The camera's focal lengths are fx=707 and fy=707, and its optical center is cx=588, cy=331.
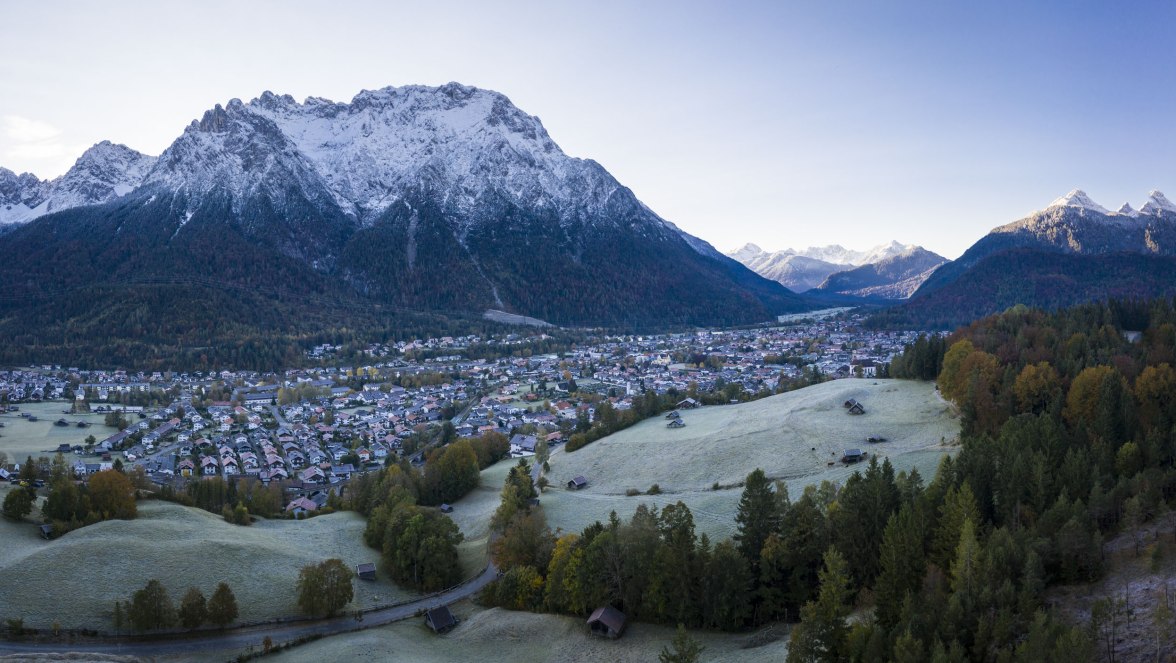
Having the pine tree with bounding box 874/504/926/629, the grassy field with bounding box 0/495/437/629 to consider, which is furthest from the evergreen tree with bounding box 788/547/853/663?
the grassy field with bounding box 0/495/437/629

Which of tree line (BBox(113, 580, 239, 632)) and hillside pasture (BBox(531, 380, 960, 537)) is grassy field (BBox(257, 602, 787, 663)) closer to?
tree line (BBox(113, 580, 239, 632))

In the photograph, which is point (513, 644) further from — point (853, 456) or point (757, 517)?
point (853, 456)

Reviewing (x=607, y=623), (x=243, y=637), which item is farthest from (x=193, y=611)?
(x=607, y=623)

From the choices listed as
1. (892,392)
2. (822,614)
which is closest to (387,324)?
(892,392)

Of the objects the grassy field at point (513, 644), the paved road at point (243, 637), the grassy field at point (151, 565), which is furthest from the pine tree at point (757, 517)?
the grassy field at point (151, 565)

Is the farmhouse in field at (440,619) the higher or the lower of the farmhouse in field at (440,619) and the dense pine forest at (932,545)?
the lower

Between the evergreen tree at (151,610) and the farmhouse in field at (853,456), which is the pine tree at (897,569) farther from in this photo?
the evergreen tree at (151,610)
